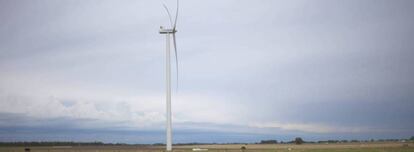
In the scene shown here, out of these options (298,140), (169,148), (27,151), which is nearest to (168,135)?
(169,148)

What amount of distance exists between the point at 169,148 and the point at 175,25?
79.9 feet

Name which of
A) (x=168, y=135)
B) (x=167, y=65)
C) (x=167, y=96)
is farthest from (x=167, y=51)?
(x=168, y=135)

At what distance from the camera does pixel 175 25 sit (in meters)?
92.9

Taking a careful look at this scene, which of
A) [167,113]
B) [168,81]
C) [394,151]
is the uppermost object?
[168,81]

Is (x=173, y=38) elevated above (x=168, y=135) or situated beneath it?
elevated above

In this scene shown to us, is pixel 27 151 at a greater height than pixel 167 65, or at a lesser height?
lesser

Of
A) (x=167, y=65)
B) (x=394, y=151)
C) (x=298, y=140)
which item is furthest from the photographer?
(x=298, y=140)

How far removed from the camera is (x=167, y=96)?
8831cm

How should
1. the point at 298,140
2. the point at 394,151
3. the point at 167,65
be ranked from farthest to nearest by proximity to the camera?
the point at 298,140
the point at 167,65
the point at 394,151

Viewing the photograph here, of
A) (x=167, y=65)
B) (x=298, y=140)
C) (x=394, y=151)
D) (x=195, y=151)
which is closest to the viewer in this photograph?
(x=394, y=151)

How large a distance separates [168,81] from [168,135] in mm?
10330

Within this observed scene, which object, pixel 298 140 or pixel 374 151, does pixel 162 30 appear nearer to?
pixel 374 151

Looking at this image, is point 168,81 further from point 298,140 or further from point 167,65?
point 298,140

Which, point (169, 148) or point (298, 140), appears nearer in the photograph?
point (169, 148)
